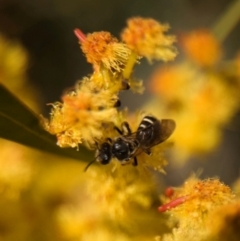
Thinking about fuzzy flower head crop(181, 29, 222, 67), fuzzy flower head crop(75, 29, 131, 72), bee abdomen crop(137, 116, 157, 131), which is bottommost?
bee abdomen crop(137, 116, 157, 131)

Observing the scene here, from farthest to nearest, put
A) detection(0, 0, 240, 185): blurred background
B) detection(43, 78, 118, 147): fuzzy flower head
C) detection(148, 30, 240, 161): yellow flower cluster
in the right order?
detection(0, 0, 240, 185): blurred background
detection(148, 30, 240, 161): yellow flower cluster
detection(43, 78, 118, 147): fuzzy flower head

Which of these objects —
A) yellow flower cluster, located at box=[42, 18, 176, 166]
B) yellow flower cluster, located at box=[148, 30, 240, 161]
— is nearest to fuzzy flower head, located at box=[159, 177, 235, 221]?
yellow flower cluster, located at box=[42, 18, 176, 166]

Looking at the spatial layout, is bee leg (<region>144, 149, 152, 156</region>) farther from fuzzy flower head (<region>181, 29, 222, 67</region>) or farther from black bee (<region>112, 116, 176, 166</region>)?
fuzzy flower head (<region>181, 29, 222, 67</region>)

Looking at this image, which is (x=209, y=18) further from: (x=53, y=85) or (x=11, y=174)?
(x=11, y=174)

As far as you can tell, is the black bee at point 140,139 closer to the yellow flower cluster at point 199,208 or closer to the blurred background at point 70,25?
the yellow flower cluster at point 199,208

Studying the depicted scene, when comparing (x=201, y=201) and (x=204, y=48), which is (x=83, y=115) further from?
(x=204, y=48)

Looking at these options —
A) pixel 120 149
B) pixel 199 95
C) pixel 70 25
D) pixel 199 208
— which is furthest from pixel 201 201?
pixel 70 25

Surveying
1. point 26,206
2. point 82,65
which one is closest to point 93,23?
point 82,65
